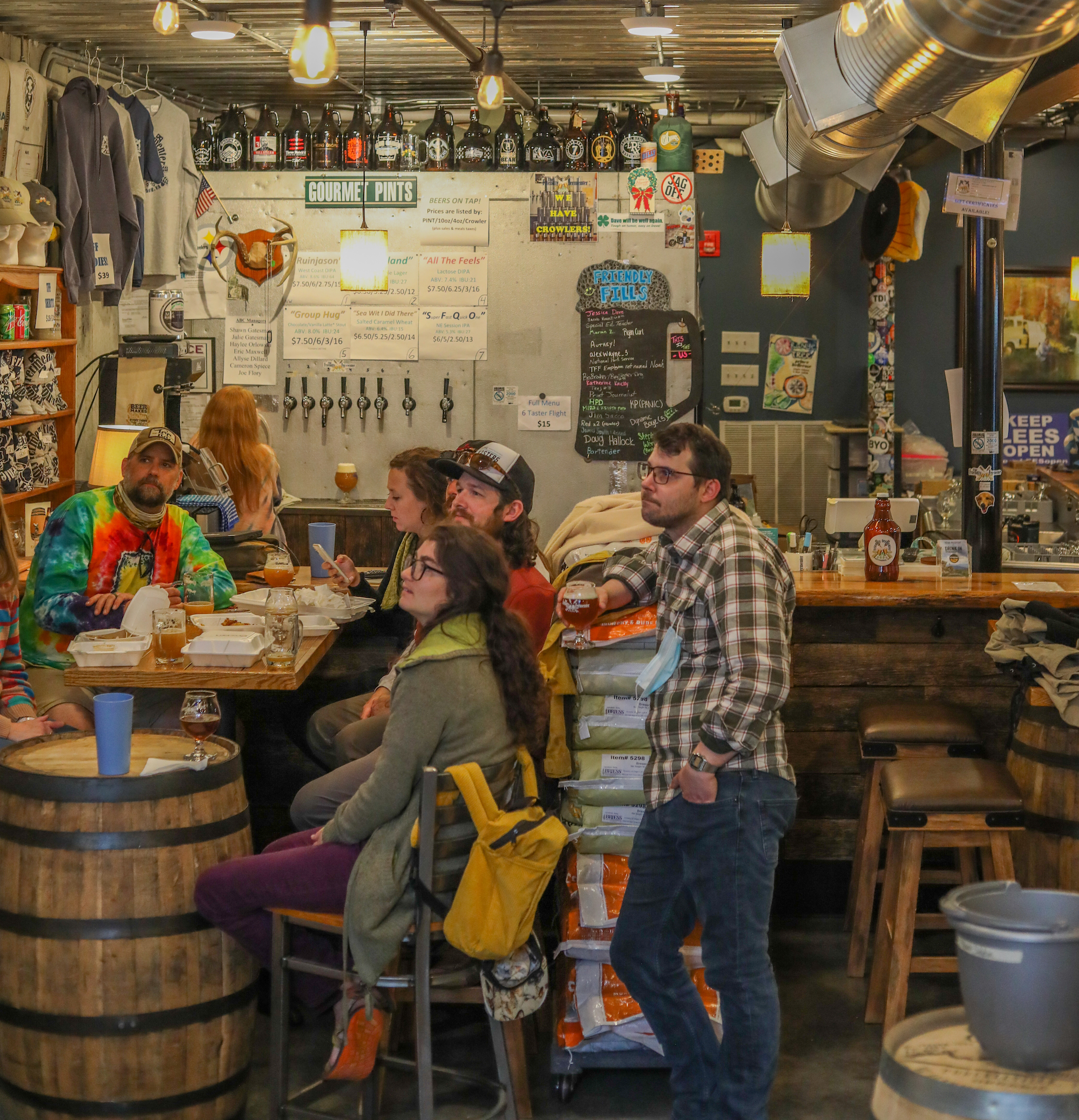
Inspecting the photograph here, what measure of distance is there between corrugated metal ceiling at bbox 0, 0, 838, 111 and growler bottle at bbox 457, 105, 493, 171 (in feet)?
1.36

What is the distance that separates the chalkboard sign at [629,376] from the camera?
25.8 feet

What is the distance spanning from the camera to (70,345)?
694 centimetres

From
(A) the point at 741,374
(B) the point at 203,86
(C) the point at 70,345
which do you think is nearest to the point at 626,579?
(C) the point at 70,345

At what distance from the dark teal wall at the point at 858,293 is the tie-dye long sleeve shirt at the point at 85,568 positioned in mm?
6948

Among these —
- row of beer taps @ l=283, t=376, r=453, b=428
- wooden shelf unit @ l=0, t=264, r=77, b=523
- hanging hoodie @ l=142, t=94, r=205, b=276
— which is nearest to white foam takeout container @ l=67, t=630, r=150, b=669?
wooden shelf unit @ l=0, t=264, r=77, b=523

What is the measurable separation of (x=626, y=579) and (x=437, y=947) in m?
1.03

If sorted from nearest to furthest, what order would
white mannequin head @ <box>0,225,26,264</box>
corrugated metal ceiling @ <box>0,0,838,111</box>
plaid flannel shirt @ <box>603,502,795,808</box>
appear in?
plaid flannel shirt @ <box>603,502,795,808</box> < white mannequin head @ <box>0,225,26,264</box> < corrugated metal ceiling @ <box>0,0,838,111</box>

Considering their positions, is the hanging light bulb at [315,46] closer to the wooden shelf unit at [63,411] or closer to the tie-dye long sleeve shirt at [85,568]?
the tie-dye long sleeve shirt at [85,568]

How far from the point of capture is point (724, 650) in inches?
113

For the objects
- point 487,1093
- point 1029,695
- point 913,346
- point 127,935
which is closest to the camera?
point 127,935

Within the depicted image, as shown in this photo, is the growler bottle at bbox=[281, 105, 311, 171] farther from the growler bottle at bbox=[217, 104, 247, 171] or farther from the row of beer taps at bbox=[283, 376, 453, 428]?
the row of beer taps at bbox=[283, 376, 453, 428]

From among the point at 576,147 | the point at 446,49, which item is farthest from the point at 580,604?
the point at 576,147

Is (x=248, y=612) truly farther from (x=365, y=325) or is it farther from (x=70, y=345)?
(x=365, y=325)

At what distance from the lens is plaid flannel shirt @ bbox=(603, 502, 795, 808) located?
2783 mm
